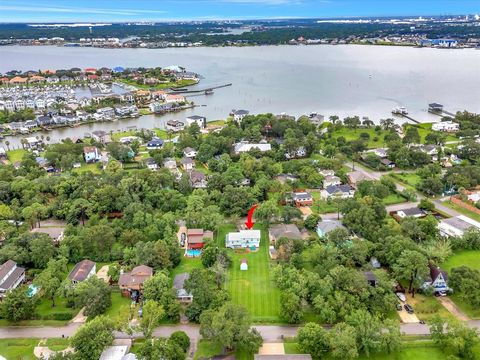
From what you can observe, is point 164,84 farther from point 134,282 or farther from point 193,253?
point 134,282

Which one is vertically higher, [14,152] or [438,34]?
[438,34]

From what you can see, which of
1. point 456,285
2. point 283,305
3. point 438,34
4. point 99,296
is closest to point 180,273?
point 99,296

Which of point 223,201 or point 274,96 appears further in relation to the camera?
point 274,96

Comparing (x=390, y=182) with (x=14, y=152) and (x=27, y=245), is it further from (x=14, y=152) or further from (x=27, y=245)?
(x=14, y=152)

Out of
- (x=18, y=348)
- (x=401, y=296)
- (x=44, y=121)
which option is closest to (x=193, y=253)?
(x=18, y=348)

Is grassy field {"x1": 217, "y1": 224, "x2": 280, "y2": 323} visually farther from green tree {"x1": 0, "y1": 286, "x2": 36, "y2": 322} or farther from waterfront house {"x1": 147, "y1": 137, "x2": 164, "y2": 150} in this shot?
waterfront house {"x1": 147, "y1": 137, "x2": 164, "y2": 150}

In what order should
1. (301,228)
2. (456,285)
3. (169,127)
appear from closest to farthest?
(456,285)
(301,228)
(169,127)

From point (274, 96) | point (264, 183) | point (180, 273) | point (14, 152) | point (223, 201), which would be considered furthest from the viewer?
point (274, 96)
